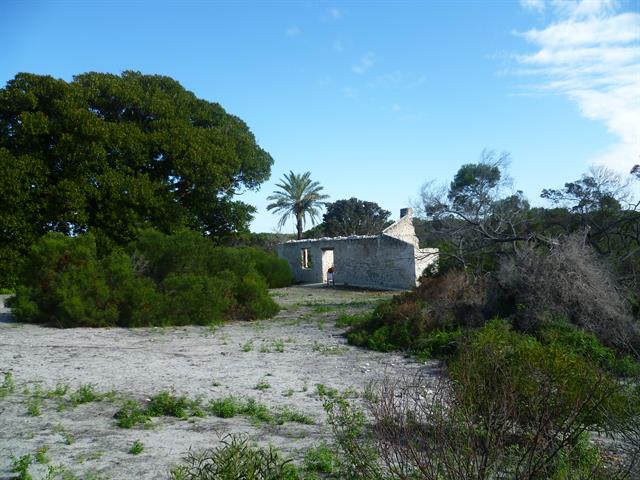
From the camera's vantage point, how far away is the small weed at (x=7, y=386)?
6953 mm

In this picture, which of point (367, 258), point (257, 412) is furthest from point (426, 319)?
point (367, 258)

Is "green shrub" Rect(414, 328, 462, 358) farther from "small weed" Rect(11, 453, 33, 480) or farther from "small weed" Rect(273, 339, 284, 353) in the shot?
"small weed" Rect(11, 453, 33, 480)

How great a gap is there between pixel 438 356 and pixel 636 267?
6128 millimetres

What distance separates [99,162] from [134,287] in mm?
8628

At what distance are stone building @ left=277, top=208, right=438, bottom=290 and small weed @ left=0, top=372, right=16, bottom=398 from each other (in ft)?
57.4

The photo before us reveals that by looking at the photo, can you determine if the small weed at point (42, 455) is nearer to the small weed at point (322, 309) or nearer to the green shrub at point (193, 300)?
the green shrub at point (193, 300)

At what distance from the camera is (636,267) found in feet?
42.3

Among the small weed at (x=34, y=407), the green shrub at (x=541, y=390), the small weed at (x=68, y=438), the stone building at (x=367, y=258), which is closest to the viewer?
the green shrub at (x=541, y=390)

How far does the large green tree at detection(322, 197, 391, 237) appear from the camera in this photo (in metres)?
48.4

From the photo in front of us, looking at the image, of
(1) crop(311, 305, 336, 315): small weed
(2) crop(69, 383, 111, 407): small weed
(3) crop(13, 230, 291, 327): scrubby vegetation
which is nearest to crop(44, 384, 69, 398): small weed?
(2) crop(69, 383, 111, 407): small weed

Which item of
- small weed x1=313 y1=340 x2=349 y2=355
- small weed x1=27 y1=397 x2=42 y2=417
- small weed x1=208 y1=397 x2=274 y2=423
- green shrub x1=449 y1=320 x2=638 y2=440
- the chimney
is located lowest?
small weed x1=208 y1=397 x2=274 y2=423

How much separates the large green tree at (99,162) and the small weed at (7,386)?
14.0 metres

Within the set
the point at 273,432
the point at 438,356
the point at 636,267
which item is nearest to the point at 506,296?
the point at 438,356

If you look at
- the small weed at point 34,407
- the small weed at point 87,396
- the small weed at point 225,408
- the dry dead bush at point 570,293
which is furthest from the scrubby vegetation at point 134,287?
the small weed at point 225,408
